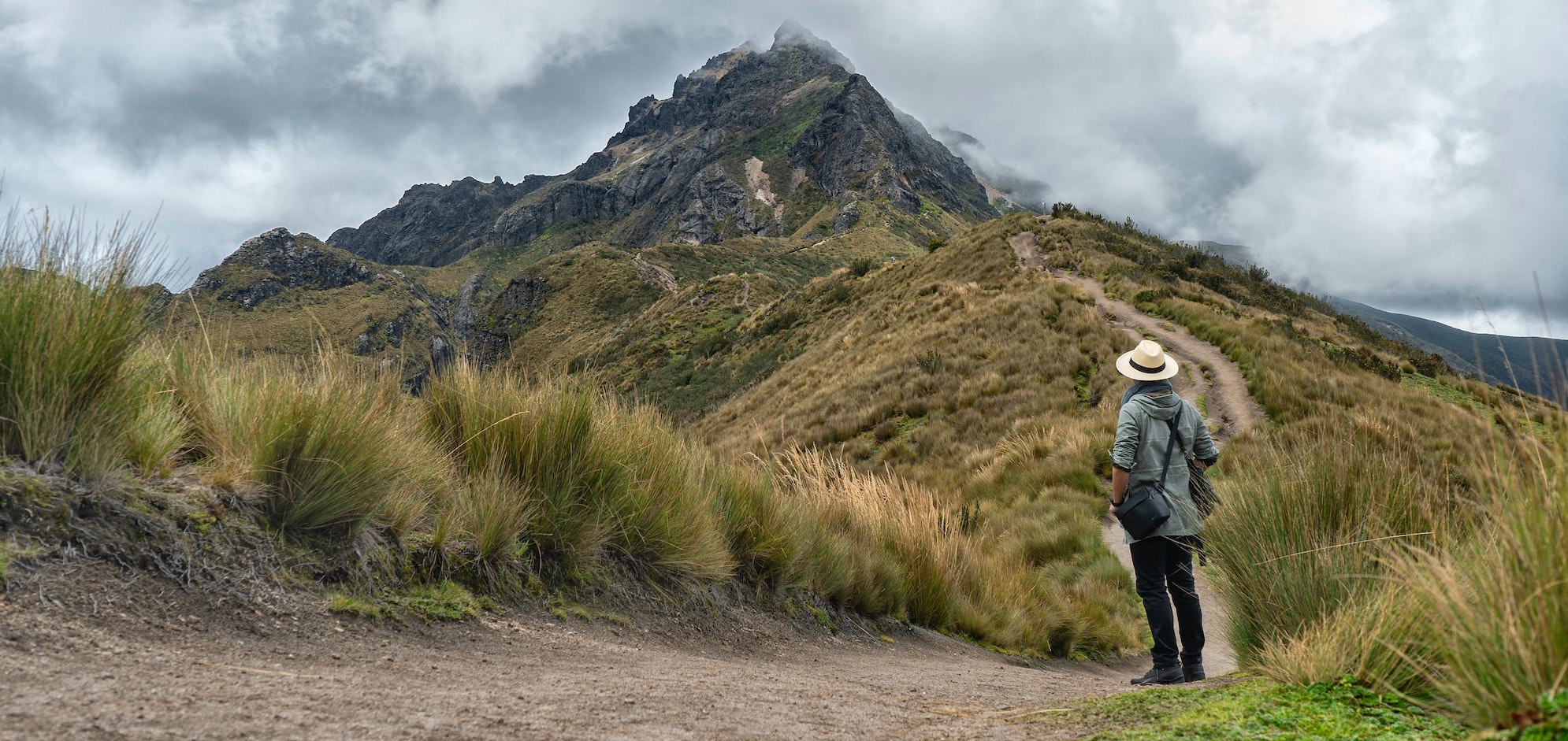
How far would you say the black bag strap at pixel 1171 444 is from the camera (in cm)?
467

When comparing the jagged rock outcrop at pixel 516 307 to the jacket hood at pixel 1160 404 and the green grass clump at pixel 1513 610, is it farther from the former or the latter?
the green grass clump at pixel 1513 610

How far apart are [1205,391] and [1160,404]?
9.51m

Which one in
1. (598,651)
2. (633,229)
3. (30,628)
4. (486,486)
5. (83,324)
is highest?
(633,229)

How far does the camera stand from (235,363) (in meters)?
3.89

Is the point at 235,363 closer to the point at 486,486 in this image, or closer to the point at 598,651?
the point at 486,486

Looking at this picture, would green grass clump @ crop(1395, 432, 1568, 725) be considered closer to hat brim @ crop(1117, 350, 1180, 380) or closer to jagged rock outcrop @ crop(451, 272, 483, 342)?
hat brim @ crop(1117, 350, 1180, 380)

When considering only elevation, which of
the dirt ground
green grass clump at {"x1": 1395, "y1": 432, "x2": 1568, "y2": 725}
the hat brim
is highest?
the hat brim

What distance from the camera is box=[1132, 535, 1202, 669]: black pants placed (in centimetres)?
460

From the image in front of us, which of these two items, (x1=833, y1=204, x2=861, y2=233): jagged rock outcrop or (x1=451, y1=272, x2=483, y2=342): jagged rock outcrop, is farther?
(x1=833, y1=204, x2=861, y2=233): jagged rock outcrop

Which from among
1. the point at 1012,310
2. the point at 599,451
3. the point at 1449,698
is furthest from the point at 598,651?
the point at 1012,310

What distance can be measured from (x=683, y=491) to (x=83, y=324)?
9.24 ft

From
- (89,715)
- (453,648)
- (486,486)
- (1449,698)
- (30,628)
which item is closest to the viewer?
(89,715)

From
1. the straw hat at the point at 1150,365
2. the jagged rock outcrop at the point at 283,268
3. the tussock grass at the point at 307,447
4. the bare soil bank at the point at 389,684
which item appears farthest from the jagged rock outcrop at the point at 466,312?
the bare soil bank at the point at 389,684

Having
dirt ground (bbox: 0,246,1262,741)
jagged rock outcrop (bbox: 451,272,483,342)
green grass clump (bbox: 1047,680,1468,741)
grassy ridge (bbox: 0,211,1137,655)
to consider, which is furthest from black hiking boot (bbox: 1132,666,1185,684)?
jagged rock outcrop (bbox: 451,272,483,342)
